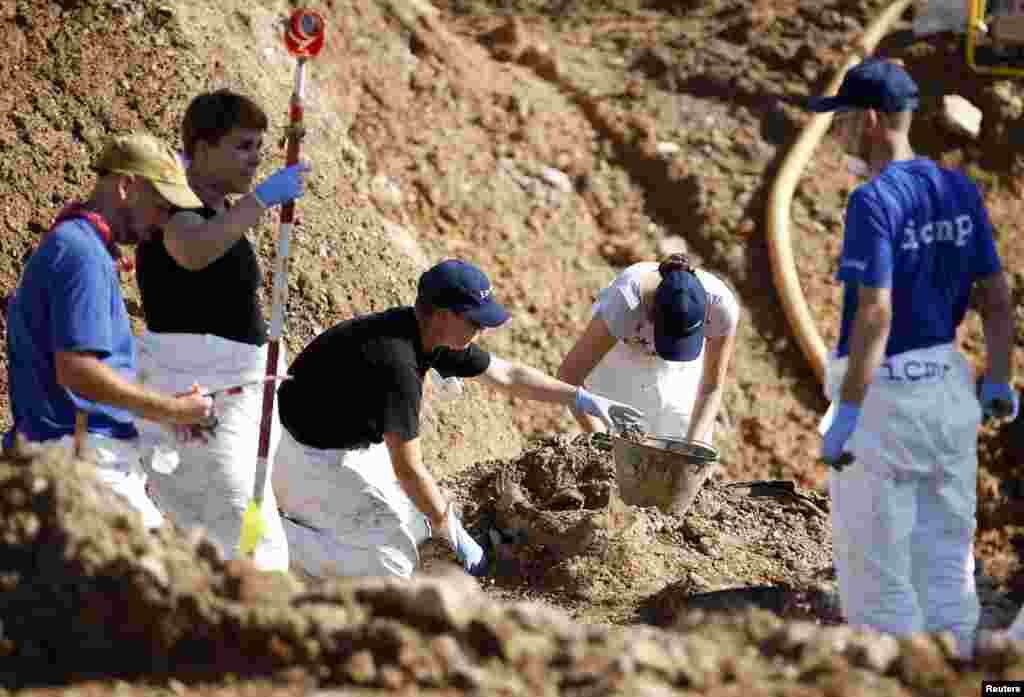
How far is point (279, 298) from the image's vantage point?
5062mm

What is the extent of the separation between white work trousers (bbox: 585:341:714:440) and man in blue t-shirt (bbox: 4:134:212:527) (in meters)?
2.48

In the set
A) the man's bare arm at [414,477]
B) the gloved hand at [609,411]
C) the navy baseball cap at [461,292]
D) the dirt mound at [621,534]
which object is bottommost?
the dirt mound at [621,534]

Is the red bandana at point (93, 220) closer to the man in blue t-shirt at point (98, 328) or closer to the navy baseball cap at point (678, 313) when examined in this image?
the man in blue t-shirt at point (98, 328)

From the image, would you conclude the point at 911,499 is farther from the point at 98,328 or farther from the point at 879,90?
the point at 98,328

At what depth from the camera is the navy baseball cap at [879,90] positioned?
4.19 metres

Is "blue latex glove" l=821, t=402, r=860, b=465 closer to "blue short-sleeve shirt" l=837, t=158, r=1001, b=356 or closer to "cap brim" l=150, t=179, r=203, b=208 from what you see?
"blue short-sleeve shirt" l=837, t=158, r=1001, b=356

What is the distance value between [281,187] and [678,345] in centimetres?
214

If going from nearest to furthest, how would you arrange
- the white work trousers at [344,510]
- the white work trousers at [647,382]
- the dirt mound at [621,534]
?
the white work trousers at [344,510], the dirt mound at [621,534], the white work trousers at [647,382]

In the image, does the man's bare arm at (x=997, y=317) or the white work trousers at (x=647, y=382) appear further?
the white work trousers at (x=647, y=382)

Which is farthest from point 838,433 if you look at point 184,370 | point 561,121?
point 561,121

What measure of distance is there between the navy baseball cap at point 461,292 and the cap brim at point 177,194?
0.88 metres

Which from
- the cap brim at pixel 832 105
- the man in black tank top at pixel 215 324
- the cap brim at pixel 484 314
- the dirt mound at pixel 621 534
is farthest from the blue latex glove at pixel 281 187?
the dirt mound at pixel 621 534

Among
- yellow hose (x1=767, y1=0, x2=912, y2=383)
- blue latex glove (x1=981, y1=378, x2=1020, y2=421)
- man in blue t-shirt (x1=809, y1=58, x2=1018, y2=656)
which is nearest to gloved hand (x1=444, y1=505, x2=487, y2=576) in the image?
man in blue t-shirt (x1=809, y1=58, x2=1018, y2=656)

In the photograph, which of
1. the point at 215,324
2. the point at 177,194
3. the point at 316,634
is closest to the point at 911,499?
the point at 316,634
